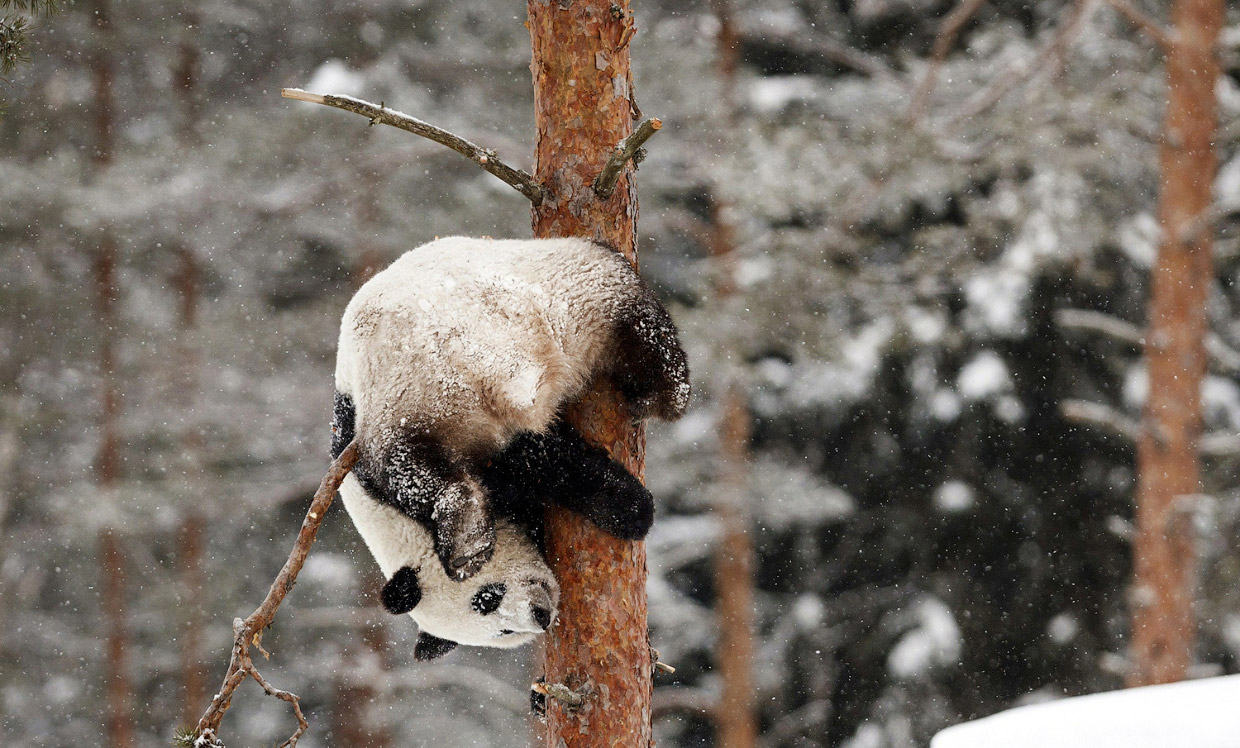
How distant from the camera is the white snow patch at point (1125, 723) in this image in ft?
7.27

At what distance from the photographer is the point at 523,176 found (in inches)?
118

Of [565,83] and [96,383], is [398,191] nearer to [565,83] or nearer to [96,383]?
[96,383]

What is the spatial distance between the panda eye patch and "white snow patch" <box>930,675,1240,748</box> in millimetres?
1181

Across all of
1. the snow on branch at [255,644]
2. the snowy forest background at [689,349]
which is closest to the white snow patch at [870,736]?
the snowy forest background at [689,349]

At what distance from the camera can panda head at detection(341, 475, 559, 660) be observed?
9.32ft

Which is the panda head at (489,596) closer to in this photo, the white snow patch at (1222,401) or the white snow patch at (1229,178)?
the white snow patch at (1229,178)

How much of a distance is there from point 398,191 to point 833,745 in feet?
27.3

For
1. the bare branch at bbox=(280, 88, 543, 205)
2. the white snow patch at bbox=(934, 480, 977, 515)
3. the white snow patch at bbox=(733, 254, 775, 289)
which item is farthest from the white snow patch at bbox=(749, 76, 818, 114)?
the bare branch at bbox=(280, 88, 543, 205)

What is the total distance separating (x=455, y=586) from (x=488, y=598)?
0.46 feet

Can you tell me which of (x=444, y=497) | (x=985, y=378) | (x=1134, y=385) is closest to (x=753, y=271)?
(x=985, y=378)

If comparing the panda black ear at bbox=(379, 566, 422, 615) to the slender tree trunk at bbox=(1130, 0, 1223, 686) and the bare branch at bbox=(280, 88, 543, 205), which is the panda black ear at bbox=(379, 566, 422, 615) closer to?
the bare branch at bbox=(280, 88, 543, 205)

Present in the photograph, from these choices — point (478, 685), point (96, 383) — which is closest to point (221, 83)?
point (96, 383)

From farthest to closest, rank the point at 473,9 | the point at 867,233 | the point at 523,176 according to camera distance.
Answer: the point at 473,9
the point at 867,233
the point at 523,176

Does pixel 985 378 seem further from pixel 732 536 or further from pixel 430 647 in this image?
pixel 430 647
